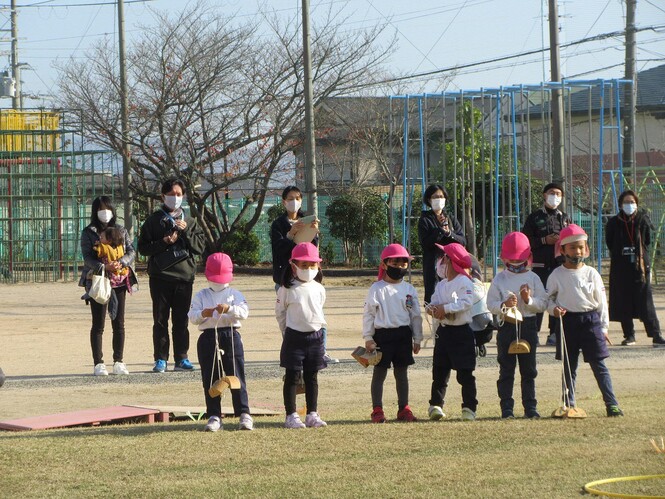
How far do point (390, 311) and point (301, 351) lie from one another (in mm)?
715

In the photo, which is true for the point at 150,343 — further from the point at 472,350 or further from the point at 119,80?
the point at 119,80

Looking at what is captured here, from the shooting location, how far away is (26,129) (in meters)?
32.2

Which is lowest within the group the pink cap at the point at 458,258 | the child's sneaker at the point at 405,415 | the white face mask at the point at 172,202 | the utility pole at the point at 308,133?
the child's sneaker at the point at 405,415

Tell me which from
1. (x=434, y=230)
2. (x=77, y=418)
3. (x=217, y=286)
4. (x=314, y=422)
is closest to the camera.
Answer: (x=314, y=422)

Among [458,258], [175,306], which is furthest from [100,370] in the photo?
[458,258]

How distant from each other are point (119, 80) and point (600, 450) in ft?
87.5

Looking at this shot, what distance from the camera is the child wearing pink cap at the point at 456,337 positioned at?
26.5ft

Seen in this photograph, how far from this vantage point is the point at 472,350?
8.11m

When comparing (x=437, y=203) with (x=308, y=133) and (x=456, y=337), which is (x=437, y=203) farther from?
(x=308, y=133)

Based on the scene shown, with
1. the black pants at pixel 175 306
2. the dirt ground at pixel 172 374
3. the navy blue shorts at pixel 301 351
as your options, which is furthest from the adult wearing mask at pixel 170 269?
the navy blue shorts at pixel 301 351

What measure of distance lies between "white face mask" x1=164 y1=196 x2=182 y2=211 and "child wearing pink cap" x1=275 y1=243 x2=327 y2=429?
11.5ft

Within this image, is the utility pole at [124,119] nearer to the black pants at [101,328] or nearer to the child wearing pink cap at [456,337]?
the black pants at [101,328]

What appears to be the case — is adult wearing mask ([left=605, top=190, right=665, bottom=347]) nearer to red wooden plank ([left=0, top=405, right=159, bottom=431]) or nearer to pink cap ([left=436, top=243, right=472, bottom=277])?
pink cap ([left=436, top=243, right=472, bottom=277])

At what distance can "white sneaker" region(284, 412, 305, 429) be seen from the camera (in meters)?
7.82
